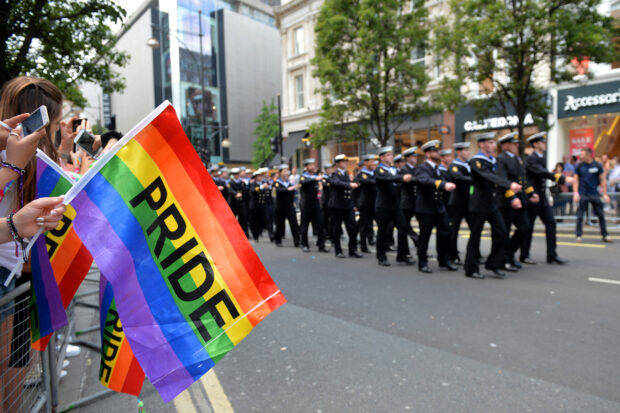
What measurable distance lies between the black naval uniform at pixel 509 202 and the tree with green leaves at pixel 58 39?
740 cm

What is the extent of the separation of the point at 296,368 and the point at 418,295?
2.56 metres

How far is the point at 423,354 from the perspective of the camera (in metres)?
3.72

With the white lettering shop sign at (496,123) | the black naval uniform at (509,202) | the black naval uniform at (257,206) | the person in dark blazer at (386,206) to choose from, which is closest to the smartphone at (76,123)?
the person in dark blazer at (386,206)

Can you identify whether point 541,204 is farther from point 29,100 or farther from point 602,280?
point 29,100

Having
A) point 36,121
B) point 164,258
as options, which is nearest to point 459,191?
point 164,258

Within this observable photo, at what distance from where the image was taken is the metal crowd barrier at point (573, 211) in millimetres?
11750

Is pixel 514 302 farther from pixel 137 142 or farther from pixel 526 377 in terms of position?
pixel 137 142

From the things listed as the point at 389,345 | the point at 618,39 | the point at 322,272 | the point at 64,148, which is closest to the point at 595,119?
the point at 618,39

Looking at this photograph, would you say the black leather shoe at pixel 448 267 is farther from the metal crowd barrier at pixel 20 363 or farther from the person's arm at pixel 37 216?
the person's arm at pixel 37 216

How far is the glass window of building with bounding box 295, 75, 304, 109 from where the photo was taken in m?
32.9

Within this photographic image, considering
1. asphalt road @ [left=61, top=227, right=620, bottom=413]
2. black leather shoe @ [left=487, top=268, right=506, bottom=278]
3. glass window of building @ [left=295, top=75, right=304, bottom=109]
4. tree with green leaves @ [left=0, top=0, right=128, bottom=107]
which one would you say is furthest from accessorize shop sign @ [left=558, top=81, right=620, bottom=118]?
glass window of building @ [left=295, top=75, right=304, bottom=109]

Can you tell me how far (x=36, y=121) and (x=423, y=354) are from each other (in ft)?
10.9

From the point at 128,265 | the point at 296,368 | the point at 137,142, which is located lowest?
the point at 296,368

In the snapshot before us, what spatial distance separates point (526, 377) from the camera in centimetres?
324
